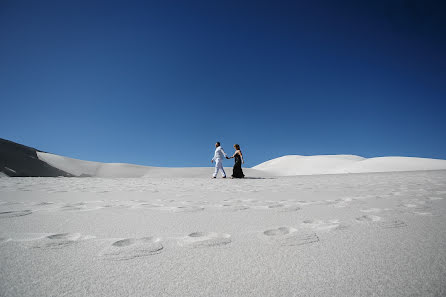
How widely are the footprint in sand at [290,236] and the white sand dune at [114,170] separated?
64.1ft

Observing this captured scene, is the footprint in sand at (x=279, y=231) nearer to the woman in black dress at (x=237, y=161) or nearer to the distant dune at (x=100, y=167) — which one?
the woman in black dress at (x=237, y=161)

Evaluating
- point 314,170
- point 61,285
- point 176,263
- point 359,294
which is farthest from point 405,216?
point 314,170

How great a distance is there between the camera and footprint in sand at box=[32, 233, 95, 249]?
4.62ft

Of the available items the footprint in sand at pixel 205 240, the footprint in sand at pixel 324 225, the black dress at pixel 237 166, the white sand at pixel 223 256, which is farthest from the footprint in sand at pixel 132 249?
the black dress at pixel 237 166

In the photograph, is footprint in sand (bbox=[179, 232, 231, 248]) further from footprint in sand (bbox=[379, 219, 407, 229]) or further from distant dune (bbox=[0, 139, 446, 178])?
distant dune (bbox=[0, 139, 446, 178])

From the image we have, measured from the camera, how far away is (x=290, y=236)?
1652mm

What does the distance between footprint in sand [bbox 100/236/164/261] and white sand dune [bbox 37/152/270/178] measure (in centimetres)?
1981

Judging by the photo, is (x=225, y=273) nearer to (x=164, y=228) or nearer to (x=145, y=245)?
(x=145, y=245)

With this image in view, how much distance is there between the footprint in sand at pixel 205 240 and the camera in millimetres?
1476

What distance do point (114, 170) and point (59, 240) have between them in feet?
82.1

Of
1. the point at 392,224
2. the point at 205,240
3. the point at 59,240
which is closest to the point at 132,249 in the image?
the point at 205,240

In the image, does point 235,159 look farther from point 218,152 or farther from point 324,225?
point 324,225

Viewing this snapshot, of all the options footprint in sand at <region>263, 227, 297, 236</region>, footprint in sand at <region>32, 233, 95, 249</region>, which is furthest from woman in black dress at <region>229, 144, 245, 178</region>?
footprint in sand at <region>32, 233, 95, 249</region>

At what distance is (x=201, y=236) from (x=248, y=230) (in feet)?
1.33
